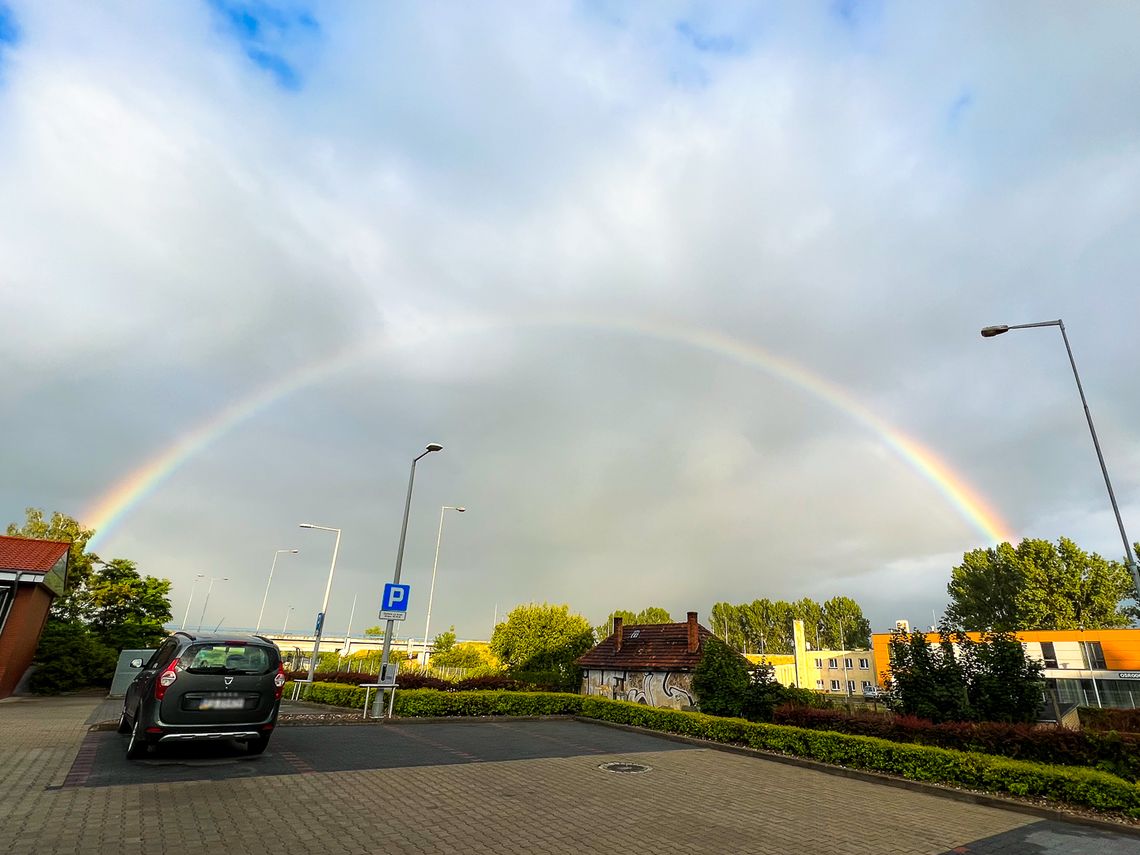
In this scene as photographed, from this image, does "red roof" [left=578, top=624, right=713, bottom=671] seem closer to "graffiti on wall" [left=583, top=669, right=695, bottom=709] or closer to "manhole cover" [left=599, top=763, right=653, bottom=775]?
"graffiti on wall" [left=583, top=669, right=695, bottom=709]

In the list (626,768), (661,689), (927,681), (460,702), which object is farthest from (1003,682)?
(661,689)

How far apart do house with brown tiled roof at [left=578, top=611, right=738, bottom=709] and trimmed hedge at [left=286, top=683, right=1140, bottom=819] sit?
6506mm

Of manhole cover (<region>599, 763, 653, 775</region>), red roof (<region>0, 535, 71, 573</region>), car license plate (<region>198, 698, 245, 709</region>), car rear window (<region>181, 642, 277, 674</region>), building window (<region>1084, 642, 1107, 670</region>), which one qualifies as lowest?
manhole cover (<region>599, 763, 653, 775</region>)

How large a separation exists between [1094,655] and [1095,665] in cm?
79

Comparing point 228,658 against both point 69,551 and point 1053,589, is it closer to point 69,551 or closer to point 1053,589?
point 69,551

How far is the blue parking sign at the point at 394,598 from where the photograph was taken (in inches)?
706

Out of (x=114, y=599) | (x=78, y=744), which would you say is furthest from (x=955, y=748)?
(x=114, y=599)

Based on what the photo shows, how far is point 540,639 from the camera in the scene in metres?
55.1

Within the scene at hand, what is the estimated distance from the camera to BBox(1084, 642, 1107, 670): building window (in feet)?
157

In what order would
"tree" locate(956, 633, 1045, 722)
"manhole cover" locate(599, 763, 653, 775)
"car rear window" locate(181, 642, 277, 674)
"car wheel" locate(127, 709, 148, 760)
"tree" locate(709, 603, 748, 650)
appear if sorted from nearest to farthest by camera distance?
"car wheel" locate(127, 709, 148, 760), "car rear window" locate(181, 642, 277, 674), "manhole cover" locate(599, 763, 653, 775), "tree" locate(956, 633, 1045, 722), "tree" locate(709, 603, 748, 650)

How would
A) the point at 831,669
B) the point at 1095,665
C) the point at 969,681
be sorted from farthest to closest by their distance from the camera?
the point at 831,669 < the point at 1095,665 < the point at 969,681

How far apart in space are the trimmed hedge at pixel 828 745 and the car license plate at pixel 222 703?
10.6m

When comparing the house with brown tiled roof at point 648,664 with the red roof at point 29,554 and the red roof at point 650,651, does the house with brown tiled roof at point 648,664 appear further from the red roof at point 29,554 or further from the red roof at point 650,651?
the red roof at point 29,554

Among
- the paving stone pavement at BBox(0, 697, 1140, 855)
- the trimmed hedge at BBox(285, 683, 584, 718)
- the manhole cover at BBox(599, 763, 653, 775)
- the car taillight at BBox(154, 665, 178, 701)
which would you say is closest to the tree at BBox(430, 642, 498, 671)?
the trimmed hedge at BBox(285, 683, 584, 718)
